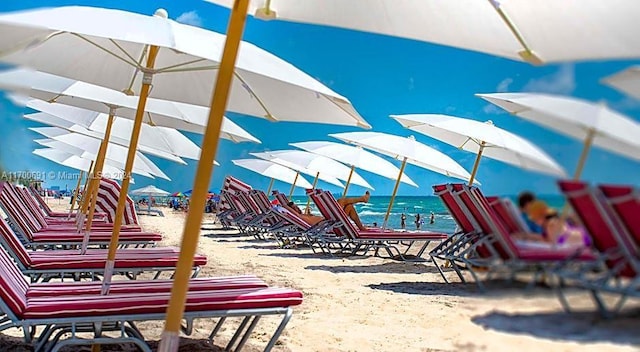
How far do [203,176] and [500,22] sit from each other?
4.23 feet

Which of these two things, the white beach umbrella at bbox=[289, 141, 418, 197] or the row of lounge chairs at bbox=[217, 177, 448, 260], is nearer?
the row of lounge chairs at bbox=[217, 177, 448, 260]

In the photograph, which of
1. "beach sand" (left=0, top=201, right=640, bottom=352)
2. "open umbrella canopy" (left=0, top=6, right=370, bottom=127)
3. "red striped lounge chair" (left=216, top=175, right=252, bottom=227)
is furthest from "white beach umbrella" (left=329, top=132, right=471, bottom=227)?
"red striped lounge chair" (left=216, top=175, right=252, bottom=227)

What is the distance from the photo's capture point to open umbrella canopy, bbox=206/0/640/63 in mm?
1227

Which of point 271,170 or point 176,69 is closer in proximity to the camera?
point 176,69

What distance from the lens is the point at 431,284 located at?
7906 millimetres

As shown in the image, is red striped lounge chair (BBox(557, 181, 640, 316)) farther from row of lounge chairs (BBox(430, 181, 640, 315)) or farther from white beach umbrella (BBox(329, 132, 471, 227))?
white beach umbrella (BBox(329, 132, 471, 227))

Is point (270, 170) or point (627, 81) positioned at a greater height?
point (627, 81)

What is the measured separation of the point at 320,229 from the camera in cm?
1213

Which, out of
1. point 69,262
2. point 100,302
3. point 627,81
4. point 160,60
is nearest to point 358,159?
point 160,60

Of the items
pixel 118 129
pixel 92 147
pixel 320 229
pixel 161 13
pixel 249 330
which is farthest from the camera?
pixel 320 229

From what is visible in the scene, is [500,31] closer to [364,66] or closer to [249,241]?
[249,241]

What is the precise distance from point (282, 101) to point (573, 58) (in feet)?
13.0

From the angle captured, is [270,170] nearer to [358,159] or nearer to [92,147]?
[358,159]

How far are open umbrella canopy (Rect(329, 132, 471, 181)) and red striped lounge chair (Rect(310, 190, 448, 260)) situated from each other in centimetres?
141
